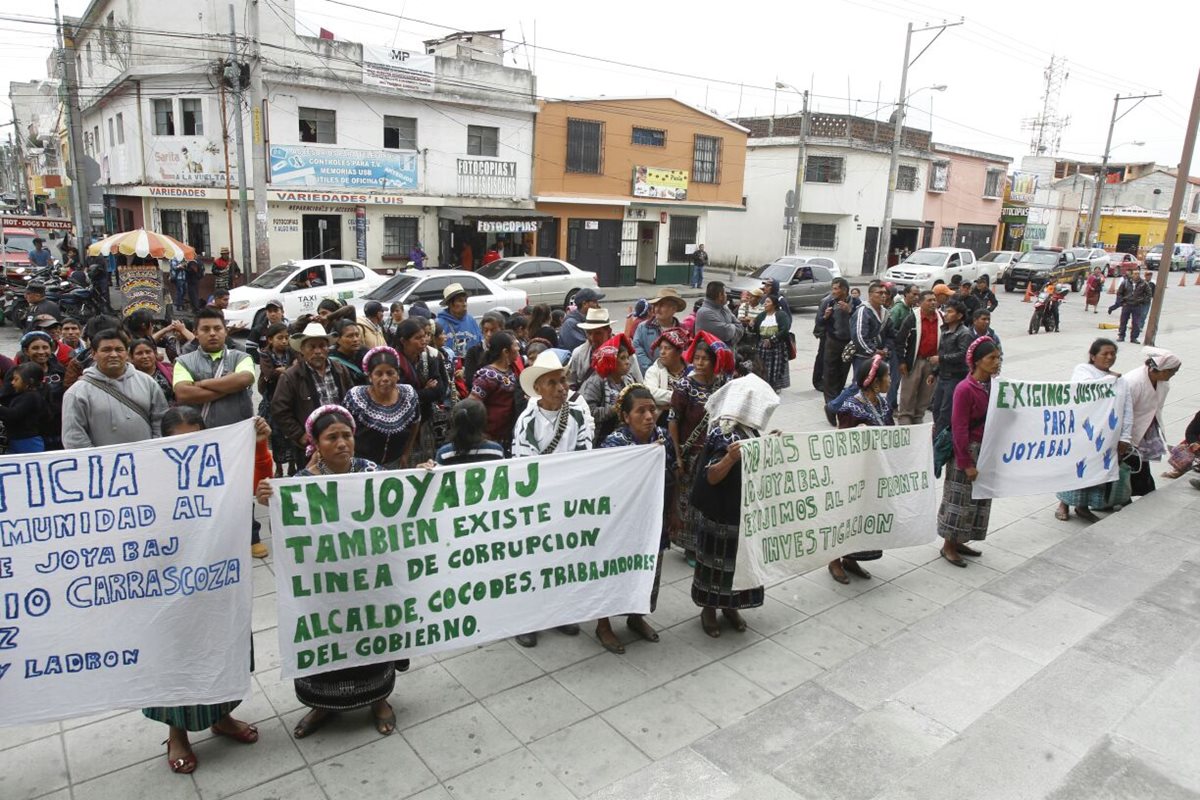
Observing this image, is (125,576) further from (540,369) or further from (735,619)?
(735,619)

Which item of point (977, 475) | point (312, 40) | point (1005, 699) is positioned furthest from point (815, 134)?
point (1005, 699)

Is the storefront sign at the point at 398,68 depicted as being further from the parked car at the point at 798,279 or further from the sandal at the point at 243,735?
the sandal at the point at 243,735

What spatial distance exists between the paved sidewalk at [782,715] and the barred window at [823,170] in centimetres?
3231

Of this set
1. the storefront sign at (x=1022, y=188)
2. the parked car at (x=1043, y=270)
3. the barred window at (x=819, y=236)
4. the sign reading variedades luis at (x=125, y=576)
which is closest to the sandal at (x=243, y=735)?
the sign reading variedades luis at (x=125, y=576)

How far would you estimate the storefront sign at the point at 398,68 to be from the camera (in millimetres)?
21734

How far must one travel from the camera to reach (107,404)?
4.89 metres

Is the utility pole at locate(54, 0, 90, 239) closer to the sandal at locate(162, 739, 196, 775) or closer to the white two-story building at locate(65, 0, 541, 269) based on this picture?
the white two-story building at locate(65, 0, 541, 269)

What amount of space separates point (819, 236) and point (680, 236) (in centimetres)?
982

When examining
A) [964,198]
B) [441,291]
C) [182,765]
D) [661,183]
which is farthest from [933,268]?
[182,765]

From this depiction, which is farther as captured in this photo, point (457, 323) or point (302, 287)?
point (302, 287)

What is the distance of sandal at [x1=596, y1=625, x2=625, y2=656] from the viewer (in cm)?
476

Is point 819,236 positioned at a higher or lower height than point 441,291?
higher

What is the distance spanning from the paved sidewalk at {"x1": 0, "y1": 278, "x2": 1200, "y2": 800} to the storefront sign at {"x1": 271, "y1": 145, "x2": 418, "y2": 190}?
1772 centimetres

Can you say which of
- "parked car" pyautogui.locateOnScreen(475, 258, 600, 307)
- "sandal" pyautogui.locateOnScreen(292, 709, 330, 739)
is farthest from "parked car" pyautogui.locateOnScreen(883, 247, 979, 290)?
"sandal" pyautogui.locateOnScreen(292, 709, 330, 739)
